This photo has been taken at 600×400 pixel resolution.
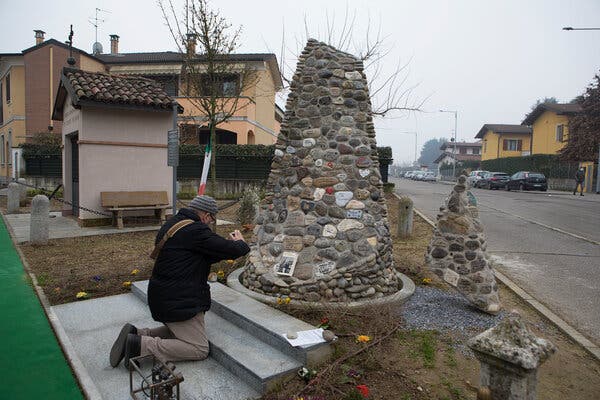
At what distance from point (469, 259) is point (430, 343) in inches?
63.3

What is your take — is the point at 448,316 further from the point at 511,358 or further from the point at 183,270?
the point at 183,270

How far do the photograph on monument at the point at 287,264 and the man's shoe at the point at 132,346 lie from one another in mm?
2276

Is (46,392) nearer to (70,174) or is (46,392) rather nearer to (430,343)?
(430,343)

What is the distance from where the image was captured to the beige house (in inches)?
452

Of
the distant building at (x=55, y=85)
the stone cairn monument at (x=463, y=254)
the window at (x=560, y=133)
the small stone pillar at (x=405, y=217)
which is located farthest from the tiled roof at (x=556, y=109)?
the stone cairn monument at (x=463, y=254)

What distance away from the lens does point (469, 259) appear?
5.82 metres

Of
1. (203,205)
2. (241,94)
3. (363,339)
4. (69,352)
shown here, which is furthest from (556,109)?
(69,352)

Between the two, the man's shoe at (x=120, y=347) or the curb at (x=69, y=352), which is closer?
the curb at (x=69, y=352)

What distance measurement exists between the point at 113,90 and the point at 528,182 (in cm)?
3156

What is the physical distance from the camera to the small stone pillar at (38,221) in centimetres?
941

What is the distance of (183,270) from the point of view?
405 centimetres

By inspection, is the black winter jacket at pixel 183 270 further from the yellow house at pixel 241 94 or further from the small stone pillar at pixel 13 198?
the yellow house at pixel 241 94

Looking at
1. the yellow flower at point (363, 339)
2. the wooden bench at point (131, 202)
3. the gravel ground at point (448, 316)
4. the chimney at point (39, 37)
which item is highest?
the chimney at point (39, 37)

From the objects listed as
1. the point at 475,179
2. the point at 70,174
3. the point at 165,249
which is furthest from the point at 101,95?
the point at 475,179
